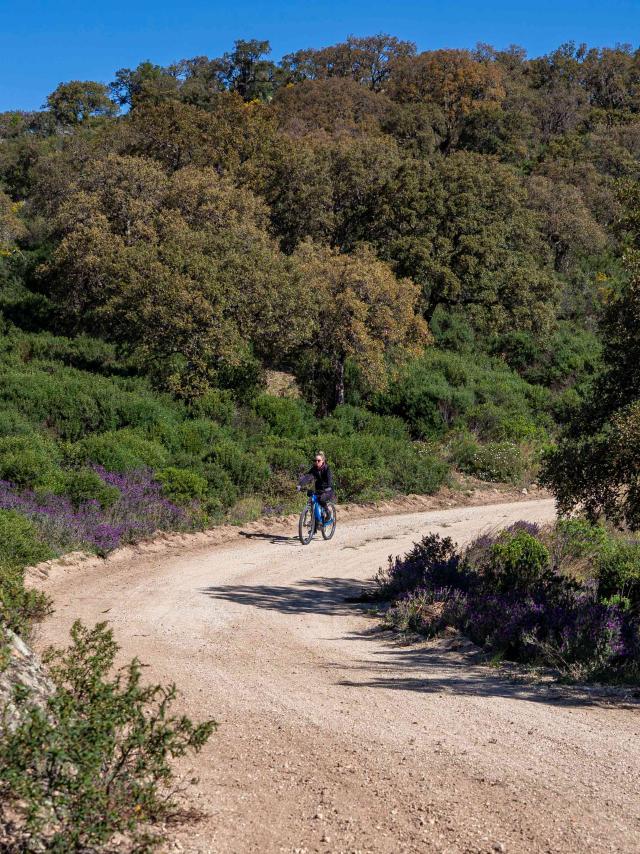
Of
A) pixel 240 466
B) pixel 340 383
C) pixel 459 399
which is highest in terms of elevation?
pixel 340 383

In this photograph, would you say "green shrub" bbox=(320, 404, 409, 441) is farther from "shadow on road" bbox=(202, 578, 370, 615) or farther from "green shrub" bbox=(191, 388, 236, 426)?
"shadow on road" bbox=(202, 578, 370, 615)

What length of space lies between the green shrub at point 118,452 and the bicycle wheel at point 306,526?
4.19 meters

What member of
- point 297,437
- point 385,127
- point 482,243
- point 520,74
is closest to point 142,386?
point 297,437

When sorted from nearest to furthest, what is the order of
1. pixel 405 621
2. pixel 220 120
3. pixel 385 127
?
pixel 405 621
pixel 220 120
pixel 385 127

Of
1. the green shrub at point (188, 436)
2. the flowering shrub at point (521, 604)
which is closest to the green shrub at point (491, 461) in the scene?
the green shrub at point (188, 436)

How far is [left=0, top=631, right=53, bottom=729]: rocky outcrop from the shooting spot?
5.83m

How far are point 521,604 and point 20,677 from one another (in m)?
6.75

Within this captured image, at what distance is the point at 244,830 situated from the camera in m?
5.32

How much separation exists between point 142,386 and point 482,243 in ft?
66.1

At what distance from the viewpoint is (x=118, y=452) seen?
19.8m

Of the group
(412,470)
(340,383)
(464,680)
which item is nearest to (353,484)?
(412,470)

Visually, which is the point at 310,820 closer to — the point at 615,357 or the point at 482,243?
the point at 615,357

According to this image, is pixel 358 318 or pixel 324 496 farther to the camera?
pixel 358 318

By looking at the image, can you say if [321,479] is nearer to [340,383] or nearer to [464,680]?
[464,680]
